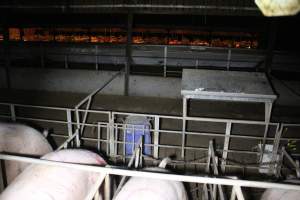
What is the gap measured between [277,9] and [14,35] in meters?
14.8

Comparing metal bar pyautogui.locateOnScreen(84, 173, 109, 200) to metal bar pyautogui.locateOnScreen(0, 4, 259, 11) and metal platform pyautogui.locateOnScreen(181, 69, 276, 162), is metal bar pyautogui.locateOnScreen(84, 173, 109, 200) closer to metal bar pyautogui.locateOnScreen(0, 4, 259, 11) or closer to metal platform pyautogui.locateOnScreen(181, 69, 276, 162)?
metal platform pyautogui.locateOnScreen(181, 69, 276, 162)

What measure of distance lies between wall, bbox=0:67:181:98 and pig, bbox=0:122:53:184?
5.52 meters

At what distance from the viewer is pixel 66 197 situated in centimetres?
297

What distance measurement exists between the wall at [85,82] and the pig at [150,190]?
657 cm

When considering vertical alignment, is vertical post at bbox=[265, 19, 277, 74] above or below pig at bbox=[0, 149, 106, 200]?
above

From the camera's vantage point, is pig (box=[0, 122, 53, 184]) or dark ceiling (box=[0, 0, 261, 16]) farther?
dark ceiling (box=[0, 0, 261, 16])

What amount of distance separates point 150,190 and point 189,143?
4.11 meters

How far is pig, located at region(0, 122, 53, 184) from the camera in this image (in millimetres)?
3885

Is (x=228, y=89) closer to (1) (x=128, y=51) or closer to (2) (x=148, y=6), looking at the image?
(2) (x=148, y=6)

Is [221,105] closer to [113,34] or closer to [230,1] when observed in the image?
[230,1]

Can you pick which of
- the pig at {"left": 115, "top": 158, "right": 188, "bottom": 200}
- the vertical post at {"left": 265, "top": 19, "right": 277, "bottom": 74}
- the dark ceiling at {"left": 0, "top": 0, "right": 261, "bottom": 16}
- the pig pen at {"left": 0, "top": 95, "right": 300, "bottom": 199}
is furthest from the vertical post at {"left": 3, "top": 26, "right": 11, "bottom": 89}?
the vertical post at {"left": 265, "top": 19, "right": 277, "bottom": 74}

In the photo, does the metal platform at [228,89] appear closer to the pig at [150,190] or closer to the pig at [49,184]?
the pig at [150,190]

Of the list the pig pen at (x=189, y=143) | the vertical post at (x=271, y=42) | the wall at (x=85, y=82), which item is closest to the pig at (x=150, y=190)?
the pig pen at (x=189, y=143)

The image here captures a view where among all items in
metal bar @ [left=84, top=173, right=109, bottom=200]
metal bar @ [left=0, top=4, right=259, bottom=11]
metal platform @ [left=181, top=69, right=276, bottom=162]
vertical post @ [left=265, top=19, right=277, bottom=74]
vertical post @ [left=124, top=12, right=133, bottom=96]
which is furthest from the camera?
vertical post @ [left=124, top=12, right=133, bottom=96]
